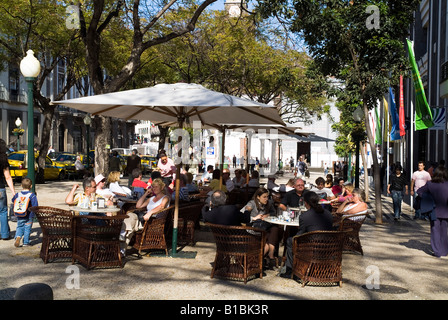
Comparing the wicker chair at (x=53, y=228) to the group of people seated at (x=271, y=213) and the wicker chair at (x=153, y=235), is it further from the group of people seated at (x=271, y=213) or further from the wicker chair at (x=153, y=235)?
the group of people seated at (x=271, y=213)

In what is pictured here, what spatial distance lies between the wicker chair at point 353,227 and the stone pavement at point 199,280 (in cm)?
16

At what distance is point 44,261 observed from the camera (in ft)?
23.8

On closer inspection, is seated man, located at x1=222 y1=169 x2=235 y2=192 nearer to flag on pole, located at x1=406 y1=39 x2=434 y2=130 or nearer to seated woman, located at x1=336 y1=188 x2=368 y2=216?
seated woman, located at x1=336 y1=188 x2=368 y2=216

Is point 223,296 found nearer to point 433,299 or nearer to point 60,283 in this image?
point 60,283

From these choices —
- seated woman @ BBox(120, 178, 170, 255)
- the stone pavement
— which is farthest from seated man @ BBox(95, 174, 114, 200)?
the stone pavement

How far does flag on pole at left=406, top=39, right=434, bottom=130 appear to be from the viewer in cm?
1330

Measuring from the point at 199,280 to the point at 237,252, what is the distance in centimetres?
62

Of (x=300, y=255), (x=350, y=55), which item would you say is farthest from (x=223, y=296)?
(x=350, y=55)

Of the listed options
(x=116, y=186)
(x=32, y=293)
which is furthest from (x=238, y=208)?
(x=32, y=293)

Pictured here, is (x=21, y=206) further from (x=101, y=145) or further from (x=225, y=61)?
(x=225, y=61)

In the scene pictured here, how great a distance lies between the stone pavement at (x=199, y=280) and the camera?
591 centimetres

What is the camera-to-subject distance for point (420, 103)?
13.9 metres

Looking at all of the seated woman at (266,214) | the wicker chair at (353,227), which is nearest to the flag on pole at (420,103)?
the wicker chair at (353,227)

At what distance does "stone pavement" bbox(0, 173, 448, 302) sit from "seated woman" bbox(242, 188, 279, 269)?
0.29m
